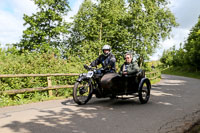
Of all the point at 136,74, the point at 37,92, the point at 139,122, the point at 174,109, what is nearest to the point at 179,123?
the point at 139,122

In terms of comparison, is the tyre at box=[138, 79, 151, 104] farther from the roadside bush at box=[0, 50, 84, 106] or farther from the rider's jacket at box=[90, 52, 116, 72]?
the roadside bush at box=[0, 50, 84, 106]

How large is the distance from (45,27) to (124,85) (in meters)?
24.1

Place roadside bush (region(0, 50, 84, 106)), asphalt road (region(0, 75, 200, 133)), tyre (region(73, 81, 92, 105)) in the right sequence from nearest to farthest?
asphalt road (region(0, 75, 200, 133))
tyre (region(73, 81, 92, 105))
roadside bush (region(0, 50, 84, 106))

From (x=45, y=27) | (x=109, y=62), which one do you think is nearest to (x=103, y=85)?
(x=109, y=62)

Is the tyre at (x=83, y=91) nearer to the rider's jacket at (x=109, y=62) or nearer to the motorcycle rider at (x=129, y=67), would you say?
the rider's jacket at (x=109, y=62)

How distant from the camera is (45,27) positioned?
2928 centimetres

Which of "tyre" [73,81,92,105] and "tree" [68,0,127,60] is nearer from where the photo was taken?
"tyre" [73,81,92,105]

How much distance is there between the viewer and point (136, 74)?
24.7 feet

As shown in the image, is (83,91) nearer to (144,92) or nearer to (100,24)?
(144,92)

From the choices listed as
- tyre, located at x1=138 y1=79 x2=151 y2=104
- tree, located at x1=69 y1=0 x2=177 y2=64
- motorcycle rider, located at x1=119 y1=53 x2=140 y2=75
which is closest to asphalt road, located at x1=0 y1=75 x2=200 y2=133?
tyre, located at x1=138 y1=79 x2=151 y2=104

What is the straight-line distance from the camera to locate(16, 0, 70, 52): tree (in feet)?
92.2

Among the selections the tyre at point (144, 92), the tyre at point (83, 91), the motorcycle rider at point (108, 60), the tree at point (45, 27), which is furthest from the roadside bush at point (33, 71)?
the tree at point (45, 27)

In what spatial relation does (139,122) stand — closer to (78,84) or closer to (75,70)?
(78,84)

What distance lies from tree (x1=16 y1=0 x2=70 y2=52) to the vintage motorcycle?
21.3 meters
